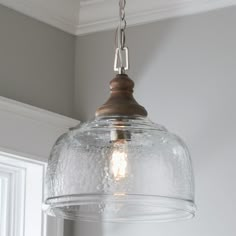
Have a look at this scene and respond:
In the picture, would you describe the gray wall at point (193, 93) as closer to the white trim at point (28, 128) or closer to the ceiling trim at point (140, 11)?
the ceiling trim at point (140, 11)

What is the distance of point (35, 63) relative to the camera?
2.46 meters

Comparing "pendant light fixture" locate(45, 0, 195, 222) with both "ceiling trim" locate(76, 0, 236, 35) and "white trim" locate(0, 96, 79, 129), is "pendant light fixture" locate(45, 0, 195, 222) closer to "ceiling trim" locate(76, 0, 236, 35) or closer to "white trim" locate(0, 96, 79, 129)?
"white trim" locate(0, 96, 79, 129)

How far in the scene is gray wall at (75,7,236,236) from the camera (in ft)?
7.36

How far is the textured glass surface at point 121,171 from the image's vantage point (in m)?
1.26

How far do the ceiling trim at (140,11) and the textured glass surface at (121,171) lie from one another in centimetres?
113

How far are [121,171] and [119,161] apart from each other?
0.02 m

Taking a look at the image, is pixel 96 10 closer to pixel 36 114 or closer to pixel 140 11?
pixel 140 11

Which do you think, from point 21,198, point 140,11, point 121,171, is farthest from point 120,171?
point 140,11

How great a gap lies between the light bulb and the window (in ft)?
3.59

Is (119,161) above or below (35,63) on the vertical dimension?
below

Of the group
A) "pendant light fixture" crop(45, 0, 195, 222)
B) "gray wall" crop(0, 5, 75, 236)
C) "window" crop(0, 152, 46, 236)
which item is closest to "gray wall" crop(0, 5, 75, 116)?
"gray wall" crop(0, 5, 75, 236)

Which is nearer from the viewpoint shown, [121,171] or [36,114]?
[121,171]

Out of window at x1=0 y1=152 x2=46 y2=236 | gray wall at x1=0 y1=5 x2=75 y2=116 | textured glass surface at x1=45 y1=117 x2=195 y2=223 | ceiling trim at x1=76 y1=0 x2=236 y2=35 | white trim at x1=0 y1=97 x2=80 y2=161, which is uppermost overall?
ceiling trim at x1=76 y1=0 x2=236 y2=35

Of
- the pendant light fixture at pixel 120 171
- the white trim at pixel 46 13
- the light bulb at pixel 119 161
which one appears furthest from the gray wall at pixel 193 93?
the light bulb at pixel 119 161
